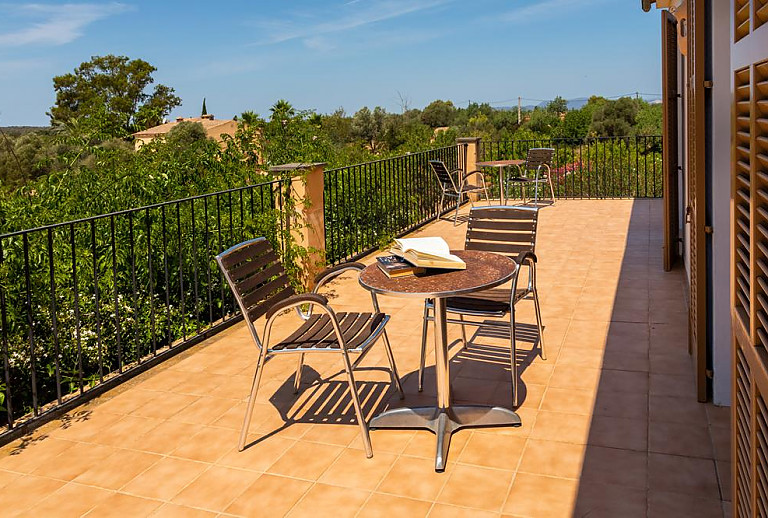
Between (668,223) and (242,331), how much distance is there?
12.3 feet

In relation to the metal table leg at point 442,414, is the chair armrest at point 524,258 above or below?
above

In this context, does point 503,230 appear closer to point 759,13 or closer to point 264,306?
point 264,306

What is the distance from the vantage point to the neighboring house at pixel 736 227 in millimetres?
1667

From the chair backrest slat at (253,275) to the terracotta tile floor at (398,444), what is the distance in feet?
1.91

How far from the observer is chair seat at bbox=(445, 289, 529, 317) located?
12.7ft

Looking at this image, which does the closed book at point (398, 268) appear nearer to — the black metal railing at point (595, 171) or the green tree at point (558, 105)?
the black metal railing at point (595, 171)

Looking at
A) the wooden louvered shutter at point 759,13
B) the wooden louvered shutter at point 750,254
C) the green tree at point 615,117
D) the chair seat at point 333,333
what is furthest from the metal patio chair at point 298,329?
the green tree at point 615,117

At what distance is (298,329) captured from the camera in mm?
3734

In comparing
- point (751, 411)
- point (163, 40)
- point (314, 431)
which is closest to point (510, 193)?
point (314, 431)

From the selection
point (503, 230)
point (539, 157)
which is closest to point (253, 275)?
point (503, 230)

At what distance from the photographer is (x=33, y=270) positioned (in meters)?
5.36

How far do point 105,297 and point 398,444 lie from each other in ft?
11.1

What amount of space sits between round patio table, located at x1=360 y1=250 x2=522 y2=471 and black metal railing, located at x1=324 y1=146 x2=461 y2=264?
3.84 metres

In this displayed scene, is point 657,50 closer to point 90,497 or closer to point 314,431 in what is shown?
point 314,431
